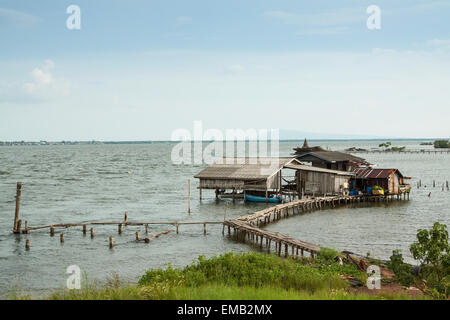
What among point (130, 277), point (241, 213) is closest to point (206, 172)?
point (241, 213)

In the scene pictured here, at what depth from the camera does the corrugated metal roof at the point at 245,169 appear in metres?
45.6

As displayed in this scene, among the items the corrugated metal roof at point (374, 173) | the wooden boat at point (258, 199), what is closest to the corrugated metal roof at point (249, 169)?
the corrugated metal roof at point (374, 173)

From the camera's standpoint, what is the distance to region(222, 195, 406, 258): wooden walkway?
82.2 ft

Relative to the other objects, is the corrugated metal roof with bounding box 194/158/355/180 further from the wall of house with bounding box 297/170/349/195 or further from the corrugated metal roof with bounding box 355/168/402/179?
the corrugated metal roof with bounding box 355/168/402/179

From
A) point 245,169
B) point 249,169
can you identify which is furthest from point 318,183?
point 245,169

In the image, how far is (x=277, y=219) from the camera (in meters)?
38.7

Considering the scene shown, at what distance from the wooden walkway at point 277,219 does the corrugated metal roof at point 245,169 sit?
458 cm

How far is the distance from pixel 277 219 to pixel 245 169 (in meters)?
9.77

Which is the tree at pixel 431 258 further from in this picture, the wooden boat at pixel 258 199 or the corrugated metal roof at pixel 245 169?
the wooden boat at pixel 258 199
